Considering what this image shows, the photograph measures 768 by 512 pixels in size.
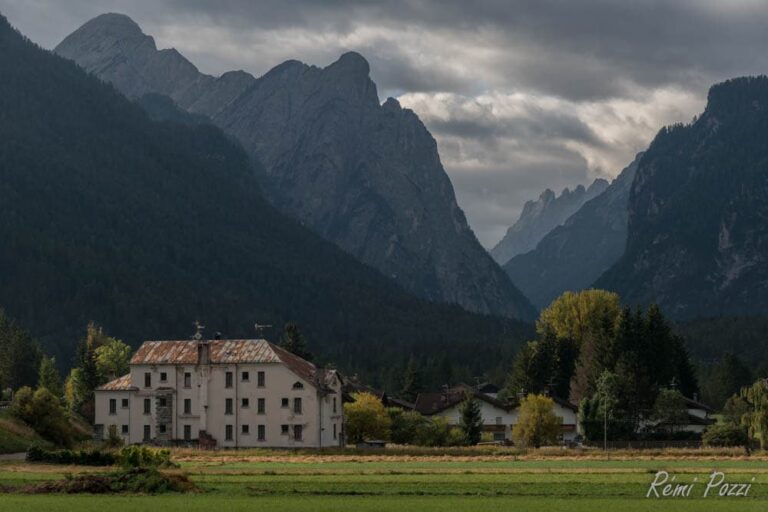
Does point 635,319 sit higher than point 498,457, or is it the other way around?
point 635,319

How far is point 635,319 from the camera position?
15438 centimetres

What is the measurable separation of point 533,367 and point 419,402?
17219mm

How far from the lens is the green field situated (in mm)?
60156

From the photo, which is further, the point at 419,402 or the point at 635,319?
the point at 419,402

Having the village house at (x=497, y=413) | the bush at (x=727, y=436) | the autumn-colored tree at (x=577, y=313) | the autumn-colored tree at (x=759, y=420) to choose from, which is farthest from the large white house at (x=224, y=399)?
the autumn-colored tree at (x=577, y=313)

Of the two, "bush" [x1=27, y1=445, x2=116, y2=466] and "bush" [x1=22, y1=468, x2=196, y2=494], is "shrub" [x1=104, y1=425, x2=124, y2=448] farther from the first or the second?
"bush" [x1=22, y1=468, x2=196, y2=494]

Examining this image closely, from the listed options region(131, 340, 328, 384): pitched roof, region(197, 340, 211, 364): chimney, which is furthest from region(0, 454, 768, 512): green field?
region(197, 340, 211, 364): chimney

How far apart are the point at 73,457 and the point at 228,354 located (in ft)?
129

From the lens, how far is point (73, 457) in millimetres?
92938

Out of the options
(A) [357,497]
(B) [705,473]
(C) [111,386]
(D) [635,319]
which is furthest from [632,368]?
(A) [357,497]

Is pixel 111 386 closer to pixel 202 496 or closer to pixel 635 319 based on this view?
pixel 635 319
